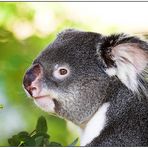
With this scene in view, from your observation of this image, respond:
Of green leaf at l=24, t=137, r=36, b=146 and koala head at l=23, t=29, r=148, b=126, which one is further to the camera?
koala head at l=23, t=29, r=148, b=126

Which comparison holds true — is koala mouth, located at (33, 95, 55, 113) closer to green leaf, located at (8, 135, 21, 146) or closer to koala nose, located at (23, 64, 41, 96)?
koala nose, located at (23, 64, 41, 96)

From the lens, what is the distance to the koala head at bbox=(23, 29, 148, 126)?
7.93ft

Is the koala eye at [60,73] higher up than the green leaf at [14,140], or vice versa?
the koala eye at [60,73]

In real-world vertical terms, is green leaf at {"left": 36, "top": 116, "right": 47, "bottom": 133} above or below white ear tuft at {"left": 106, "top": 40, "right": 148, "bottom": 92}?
below

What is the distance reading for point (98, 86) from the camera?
2477 mm

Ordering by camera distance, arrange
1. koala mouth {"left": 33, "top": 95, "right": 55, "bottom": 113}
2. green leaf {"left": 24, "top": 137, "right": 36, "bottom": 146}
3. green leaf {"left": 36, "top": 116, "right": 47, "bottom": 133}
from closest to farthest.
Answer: green leaf {"left": 24, "top": 137, "right": 36, "bottom": 146}, green leaf {"left": 36, "top": 116, "right": 47, "bottom": 133}, koala mouth {"left": 33, "top": 95, "right": 55, "bottom": 113}

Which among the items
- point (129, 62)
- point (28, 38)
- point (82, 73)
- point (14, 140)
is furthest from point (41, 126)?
point (28, 38)

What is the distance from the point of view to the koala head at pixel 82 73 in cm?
242

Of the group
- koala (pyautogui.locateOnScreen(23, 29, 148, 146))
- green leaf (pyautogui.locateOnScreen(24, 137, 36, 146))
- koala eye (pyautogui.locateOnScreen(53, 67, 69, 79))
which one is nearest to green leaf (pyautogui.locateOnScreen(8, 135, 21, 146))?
green leaf (pyautogui.locateOnScreen(24, 137, 36, 146))

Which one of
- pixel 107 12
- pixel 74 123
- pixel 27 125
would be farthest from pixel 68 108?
pixel 107 12

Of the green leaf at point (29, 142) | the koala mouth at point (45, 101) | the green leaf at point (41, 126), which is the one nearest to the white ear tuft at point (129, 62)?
the koala mouth at point (45, 101)

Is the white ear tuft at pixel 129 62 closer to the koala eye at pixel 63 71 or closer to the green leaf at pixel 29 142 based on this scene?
the koala eye at pixel 63 71

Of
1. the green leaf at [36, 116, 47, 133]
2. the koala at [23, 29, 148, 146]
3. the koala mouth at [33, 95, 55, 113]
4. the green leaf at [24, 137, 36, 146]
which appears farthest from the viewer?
the koala mouth at [33, 95, 55, 113]

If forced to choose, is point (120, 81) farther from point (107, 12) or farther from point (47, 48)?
point (107, 12)
